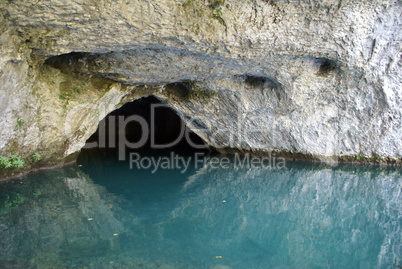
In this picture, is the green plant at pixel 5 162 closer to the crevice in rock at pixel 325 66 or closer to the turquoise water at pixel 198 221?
the turquoise water at pixel 198 221

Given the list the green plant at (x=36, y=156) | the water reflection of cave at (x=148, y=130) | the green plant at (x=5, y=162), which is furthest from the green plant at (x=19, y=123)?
the water reflection of cave at (x=148, y=130)

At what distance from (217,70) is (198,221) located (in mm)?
4834

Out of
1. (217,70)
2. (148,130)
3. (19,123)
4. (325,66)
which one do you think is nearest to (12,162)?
(19,123)

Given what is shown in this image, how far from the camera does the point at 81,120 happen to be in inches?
381

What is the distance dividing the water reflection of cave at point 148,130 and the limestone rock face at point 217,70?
5.07 metres

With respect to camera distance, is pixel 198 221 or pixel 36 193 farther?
pixel 36 193

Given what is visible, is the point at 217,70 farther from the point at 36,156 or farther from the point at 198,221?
the point at 36,156

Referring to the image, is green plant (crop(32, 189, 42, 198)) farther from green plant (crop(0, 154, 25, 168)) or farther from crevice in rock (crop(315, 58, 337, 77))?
crevice in rock (crop(315, 58, 337, 77))

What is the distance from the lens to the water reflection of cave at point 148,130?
17203 millimetres

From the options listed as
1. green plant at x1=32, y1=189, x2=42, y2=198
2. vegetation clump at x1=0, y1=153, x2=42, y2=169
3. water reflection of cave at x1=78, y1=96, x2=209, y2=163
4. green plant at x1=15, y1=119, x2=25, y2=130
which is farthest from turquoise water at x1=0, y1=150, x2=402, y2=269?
water reflection of cave at x1=78, y1=96, x2=209, y2=163

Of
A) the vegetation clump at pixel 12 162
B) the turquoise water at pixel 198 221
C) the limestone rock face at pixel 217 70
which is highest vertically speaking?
the limestone rock face at pixel 217 70

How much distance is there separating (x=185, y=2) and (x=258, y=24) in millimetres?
1800

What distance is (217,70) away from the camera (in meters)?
8.98

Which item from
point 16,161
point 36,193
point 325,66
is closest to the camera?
point 36,193
